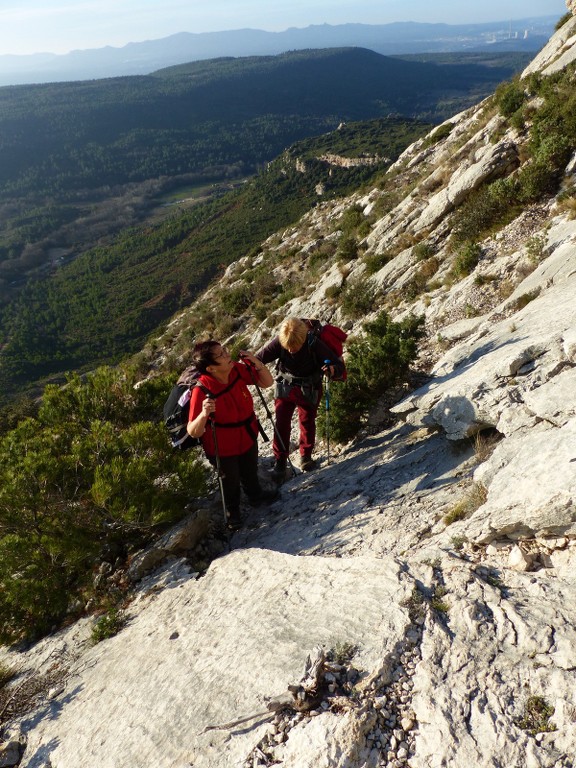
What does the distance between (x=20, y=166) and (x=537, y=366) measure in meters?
187

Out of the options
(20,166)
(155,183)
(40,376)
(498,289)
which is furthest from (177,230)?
(20,166)

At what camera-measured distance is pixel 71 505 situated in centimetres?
524

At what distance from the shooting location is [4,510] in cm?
484

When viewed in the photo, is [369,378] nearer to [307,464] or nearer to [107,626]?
[307,464]

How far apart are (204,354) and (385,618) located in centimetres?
305

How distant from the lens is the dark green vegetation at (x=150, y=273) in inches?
2226

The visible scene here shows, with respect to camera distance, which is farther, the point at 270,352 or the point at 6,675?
the point at 270,352

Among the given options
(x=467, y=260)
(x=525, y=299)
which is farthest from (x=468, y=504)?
(x=467, y=260)

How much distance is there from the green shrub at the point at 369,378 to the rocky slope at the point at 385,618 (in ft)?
1.92

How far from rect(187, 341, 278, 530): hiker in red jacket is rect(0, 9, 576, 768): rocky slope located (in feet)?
2.01

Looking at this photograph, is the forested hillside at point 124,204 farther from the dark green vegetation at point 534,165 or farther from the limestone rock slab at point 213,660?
the limestone rock slab at point 213,660

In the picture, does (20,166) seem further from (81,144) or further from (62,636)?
(62,636)

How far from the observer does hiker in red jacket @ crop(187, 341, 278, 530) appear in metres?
4.86

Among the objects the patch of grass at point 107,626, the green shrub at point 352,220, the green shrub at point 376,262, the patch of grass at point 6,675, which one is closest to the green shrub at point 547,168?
the green shrub at point 376,262
